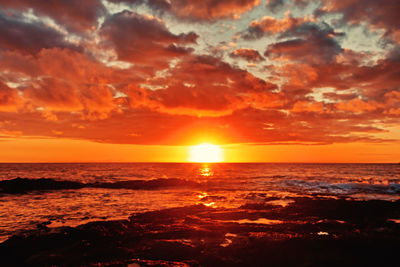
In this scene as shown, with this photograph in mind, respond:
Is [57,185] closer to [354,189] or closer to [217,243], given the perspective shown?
[217,243]

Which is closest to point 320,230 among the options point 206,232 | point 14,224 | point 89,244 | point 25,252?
point 206,232

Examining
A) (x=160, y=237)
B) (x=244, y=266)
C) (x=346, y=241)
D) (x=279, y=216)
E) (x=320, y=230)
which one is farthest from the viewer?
(x=279, y=216)

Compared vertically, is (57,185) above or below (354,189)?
above

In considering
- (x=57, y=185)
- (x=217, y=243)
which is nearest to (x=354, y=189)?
(x=217, y=243)

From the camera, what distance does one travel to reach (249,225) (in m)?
17.4

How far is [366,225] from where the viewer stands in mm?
17562

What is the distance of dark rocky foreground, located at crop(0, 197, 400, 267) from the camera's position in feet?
37.7

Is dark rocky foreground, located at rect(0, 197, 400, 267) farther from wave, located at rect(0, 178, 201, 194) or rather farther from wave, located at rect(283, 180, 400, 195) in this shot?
wave, located at rect(0, 178, 201, 194)

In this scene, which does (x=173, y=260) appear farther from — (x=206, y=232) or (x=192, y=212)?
(x=192, y=212)

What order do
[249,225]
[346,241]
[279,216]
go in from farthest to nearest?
[279,216] < [249,225] < [346,241]

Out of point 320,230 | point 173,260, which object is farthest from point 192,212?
point 173,260

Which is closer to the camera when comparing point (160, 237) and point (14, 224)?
point (160, 237)

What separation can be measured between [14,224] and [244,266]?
1624 centimetres

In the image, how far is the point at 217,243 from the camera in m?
13.8
